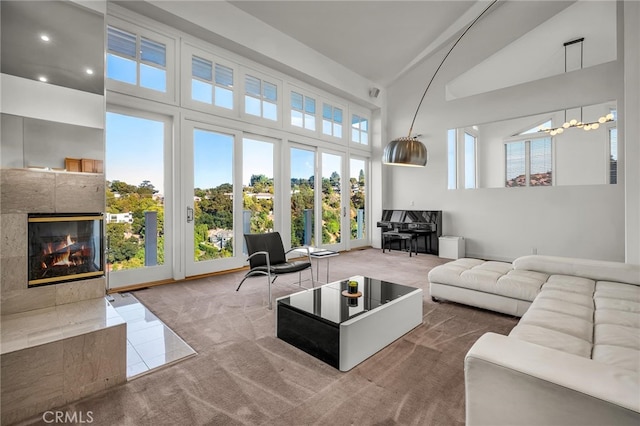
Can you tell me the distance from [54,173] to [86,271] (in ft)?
3.02

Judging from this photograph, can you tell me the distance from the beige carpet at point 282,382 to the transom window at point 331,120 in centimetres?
487

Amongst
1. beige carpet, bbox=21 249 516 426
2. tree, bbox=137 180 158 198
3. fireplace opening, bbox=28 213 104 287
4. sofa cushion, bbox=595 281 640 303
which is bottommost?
beige carpet, bbox=21 249 516 426

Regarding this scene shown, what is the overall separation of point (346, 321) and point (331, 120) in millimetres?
5693

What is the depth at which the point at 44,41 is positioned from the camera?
2.84m

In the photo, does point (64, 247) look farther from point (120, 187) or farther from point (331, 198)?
point (331, 198)

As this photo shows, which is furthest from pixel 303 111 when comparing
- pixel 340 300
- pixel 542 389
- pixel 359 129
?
pixel 542 389

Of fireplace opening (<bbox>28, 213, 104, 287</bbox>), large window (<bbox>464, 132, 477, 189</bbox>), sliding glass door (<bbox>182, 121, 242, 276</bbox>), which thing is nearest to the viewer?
fireplace opening (<bbox>28, 213, 104, 287</bbox>)

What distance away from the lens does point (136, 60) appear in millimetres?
4074

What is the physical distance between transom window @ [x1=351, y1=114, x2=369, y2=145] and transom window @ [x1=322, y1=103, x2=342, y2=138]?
1.61 ft

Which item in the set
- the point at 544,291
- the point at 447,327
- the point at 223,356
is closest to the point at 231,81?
the point at 223,356

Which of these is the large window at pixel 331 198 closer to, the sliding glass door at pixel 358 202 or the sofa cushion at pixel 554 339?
the sliding glass door at pixel 358 202

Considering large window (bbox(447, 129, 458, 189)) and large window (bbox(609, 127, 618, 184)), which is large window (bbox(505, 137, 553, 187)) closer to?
large window (bbox(609, 127, 618, 184))

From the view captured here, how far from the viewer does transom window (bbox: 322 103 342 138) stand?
22.5ft

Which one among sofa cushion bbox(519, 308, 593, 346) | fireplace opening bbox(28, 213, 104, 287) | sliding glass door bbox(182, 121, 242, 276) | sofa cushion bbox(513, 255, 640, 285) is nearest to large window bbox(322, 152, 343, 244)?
sliding glass door bbox(182, 121, 242, 276)
